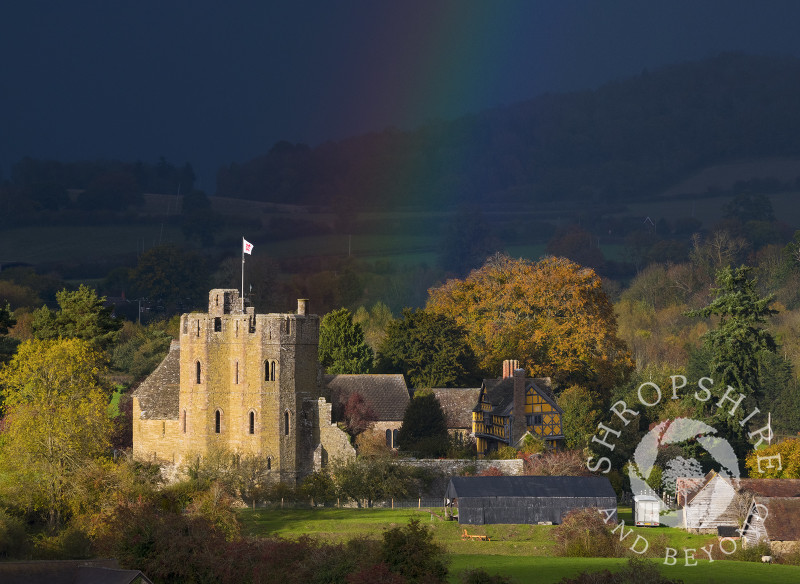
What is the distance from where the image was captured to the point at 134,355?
285 feet

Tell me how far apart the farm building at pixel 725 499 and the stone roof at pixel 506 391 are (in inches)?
500

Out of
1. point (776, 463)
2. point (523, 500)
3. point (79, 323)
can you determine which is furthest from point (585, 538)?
point (79, 323)

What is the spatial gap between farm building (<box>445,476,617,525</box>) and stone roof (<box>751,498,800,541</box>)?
6.37 m

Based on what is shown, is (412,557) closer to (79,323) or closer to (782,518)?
(782,518)

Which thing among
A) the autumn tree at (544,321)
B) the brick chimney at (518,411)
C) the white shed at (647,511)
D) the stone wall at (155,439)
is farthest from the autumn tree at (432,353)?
the white shed at (647,511)

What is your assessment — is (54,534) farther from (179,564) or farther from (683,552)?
(683,552)

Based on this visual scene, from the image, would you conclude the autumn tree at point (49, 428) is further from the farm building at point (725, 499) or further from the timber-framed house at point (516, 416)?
the farm building at point (725, 499)

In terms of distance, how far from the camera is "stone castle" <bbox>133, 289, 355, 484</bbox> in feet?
221

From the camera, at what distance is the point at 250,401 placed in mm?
67375

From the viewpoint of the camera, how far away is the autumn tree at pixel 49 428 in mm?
59000

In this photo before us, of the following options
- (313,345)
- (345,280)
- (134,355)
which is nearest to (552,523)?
(313,345)

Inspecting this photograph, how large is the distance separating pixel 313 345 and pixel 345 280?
243 ft

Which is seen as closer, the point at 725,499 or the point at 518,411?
the point at 725,499

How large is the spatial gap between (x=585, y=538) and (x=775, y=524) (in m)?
8.07
